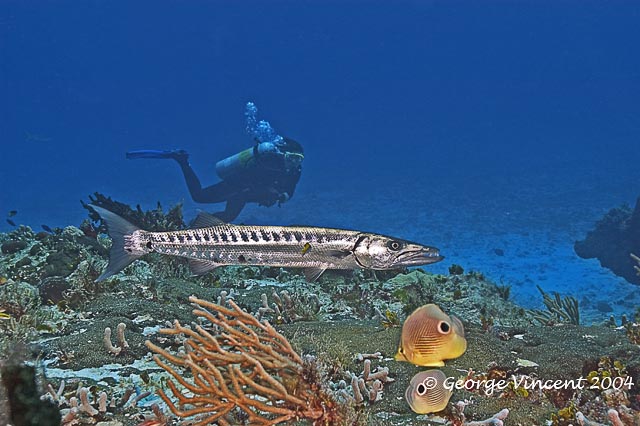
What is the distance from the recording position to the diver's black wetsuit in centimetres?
2159

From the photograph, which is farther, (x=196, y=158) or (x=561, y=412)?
(x=196, y=158)

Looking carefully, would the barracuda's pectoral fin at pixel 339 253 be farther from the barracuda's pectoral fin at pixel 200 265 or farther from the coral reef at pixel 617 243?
the coral reef at pixel 617 243

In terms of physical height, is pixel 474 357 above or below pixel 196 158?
below

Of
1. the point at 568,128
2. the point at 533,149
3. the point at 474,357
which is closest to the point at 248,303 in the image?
Result: the point at 474,357

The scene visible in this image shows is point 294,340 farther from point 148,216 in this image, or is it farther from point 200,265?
point 148,216

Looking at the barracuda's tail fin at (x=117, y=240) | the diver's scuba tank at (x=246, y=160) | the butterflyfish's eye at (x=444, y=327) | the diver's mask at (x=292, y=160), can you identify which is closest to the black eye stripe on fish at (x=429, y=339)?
the butterflyfish's eye at (x=444, y=327)

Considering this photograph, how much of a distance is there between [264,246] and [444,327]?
2711 mm

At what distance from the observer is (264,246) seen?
579cm

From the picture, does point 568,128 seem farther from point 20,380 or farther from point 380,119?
point 20,380

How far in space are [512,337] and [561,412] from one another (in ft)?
8.30

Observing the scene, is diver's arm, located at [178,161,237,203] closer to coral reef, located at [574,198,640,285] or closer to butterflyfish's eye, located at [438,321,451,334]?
butterflyfish's eye, located at [438,321,451,334]

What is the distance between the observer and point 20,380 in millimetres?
3230

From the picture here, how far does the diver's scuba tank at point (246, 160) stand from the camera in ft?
68.7

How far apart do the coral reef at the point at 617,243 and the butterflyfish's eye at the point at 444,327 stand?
882 inches
